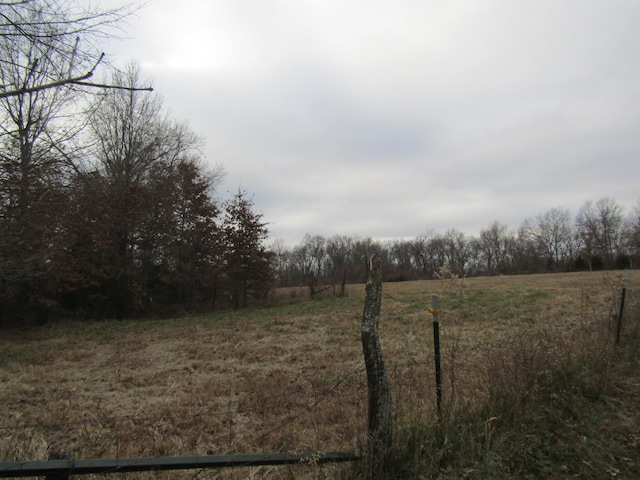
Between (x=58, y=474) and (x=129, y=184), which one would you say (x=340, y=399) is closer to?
(x=58, y=474)

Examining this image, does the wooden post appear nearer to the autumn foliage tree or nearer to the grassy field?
the grassy field

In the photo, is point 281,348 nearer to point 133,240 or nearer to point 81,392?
point 81,392

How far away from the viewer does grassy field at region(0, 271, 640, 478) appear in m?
3.14

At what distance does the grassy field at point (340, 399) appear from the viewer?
314 centimetres

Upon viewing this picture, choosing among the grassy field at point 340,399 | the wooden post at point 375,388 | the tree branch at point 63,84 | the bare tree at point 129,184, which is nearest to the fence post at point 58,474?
the grassy field at point 340,399

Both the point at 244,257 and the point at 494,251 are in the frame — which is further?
the point at 494,251

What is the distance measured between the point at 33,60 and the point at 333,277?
993 inches

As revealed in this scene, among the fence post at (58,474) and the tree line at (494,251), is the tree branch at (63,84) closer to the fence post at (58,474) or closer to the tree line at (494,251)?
the fence post at (58,474)

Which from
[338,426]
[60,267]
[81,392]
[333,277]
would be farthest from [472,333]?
[333,277]

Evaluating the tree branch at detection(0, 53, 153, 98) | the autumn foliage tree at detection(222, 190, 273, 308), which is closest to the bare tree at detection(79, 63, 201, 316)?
the autumn foliage tree at detection(222, 190, 273, 308)

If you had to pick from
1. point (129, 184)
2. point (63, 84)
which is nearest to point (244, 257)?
point (129, 184)

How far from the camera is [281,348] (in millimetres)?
10438

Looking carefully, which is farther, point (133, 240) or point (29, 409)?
point (133, 240)

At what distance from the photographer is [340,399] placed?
542 centimetres
